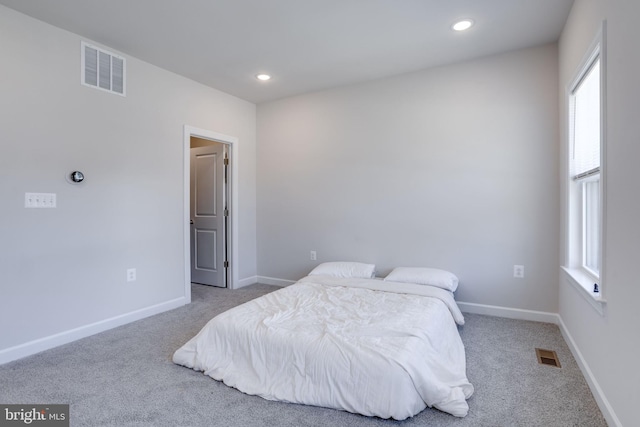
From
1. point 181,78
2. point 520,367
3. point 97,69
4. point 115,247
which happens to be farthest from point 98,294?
point 520,367

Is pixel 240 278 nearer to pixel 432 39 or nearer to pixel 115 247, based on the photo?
pixel 115 247

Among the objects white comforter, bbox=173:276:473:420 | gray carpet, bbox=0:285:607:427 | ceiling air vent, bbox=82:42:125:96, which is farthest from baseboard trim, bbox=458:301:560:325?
ceiling air vent, bbox=82:42:125:96

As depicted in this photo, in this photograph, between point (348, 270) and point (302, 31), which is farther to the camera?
point (348, 270)

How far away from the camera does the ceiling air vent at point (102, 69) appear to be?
296 cm

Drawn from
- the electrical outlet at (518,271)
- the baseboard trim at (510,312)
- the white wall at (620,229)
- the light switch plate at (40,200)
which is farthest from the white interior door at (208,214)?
the white wall at (620,229)

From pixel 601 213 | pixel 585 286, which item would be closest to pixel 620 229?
pixel 601 213

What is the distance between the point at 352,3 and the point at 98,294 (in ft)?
10.6

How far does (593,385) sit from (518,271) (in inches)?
54.9

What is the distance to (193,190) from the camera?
4.94 meters

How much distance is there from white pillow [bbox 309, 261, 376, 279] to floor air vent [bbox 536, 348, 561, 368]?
1637 mm

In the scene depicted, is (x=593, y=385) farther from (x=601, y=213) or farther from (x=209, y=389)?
(x=209, y=389)

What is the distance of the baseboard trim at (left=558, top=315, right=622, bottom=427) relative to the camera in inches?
67.2

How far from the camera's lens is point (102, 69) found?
121 inches

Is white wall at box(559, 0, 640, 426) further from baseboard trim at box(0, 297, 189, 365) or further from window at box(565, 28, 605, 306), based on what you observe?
baseboard trim at box(0, 297, 189, 365)
